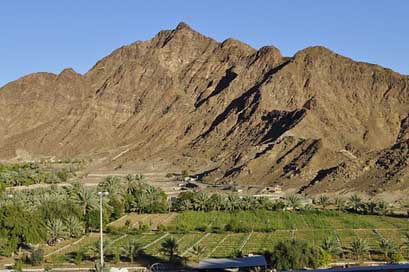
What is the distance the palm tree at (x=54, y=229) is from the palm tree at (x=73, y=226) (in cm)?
102

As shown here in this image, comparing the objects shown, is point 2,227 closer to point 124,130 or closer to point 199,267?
point 199,267

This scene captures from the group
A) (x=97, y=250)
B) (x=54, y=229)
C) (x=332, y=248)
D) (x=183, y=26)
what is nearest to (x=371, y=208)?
(x=332, y=248)

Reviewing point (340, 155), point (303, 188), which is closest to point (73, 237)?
point (303, 188)

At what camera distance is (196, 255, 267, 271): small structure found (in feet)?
115

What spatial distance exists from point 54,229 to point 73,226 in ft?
8.78

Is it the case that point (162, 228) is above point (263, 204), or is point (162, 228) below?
below

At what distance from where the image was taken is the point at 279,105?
5404 inches

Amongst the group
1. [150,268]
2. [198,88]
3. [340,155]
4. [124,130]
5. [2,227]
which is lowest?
[150,268]

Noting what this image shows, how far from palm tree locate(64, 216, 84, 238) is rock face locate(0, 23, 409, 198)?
40971 mm

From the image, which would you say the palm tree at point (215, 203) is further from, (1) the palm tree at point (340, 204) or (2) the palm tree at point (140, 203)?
(1) the palm tree at point (340, 204)

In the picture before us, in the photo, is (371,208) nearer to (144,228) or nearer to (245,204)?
(245,204)

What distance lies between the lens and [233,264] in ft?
116

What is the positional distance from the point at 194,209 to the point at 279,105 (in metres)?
73.3

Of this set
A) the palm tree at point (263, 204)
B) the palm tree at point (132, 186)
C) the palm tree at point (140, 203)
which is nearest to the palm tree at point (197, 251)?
the palm tree at point (140, 203)
